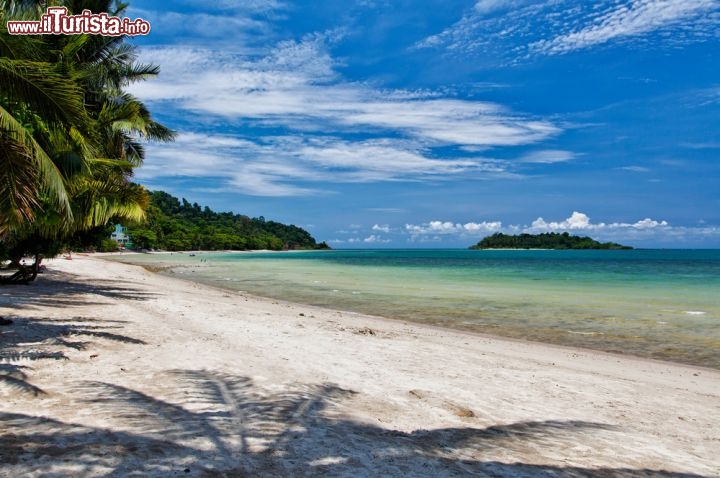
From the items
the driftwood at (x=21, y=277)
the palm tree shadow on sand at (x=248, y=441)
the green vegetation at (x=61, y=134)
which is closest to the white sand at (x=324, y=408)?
the palm tree shadow on sand at (x=248, y=441)

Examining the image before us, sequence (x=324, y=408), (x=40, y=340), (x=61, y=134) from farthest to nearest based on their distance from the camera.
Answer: (x=61, y=134) < (x=40, y=340) < (x=324, y=408)

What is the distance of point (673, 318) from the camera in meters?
18.0

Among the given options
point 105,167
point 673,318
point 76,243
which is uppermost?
point 105,167

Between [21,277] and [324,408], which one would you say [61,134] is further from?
[21,277]

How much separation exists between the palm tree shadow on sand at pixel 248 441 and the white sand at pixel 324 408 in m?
0.02

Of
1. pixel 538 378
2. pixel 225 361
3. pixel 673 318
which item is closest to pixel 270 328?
pixel 225 361

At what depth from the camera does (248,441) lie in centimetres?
438

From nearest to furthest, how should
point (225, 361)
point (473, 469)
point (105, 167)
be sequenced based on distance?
point (473, 469) < point (225, 361) < point (105, 167)

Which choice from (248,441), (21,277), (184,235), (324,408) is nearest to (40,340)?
(324,408)

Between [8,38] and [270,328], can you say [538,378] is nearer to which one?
[270,328]

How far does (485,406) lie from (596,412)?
1.45 meters

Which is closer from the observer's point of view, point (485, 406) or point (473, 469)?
point (473, 469)

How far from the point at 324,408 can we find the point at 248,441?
1.30m

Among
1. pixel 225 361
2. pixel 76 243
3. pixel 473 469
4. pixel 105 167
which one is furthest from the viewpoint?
pixel 76 243
